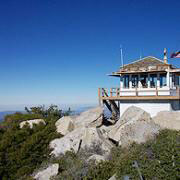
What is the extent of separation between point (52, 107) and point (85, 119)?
22.6 feet

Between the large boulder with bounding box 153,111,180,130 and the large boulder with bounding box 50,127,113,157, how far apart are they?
3.77 meters

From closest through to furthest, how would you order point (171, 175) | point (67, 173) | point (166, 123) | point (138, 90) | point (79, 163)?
1. point (171, 175)
2. point (67, 173)
3. point (79, 163)
4. point (166, 123)
5. point (138, 90)

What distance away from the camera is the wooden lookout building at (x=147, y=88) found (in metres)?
15.5

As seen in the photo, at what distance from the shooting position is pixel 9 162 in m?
11.5

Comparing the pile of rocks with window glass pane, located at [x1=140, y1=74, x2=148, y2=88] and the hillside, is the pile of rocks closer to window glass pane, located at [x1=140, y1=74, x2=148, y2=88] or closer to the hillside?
the hillside

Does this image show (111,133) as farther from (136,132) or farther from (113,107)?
(113,107)

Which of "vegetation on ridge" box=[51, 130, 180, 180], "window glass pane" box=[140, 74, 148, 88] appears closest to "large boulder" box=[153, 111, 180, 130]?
"vegetation on ridge" box=[51, 130, 180, 180]

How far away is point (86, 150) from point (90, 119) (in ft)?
13.2

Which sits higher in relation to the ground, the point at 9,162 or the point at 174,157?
the point at 174,157

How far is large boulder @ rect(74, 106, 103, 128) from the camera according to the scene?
15.0 meters

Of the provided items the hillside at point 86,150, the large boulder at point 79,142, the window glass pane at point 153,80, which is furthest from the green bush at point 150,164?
the window glass pane at point 153,80

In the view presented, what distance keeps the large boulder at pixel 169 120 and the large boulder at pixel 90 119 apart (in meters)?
4.52

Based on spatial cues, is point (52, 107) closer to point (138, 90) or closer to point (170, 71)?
point (138, 90)

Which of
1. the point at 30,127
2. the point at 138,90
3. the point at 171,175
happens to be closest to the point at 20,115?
the point at 30,127
